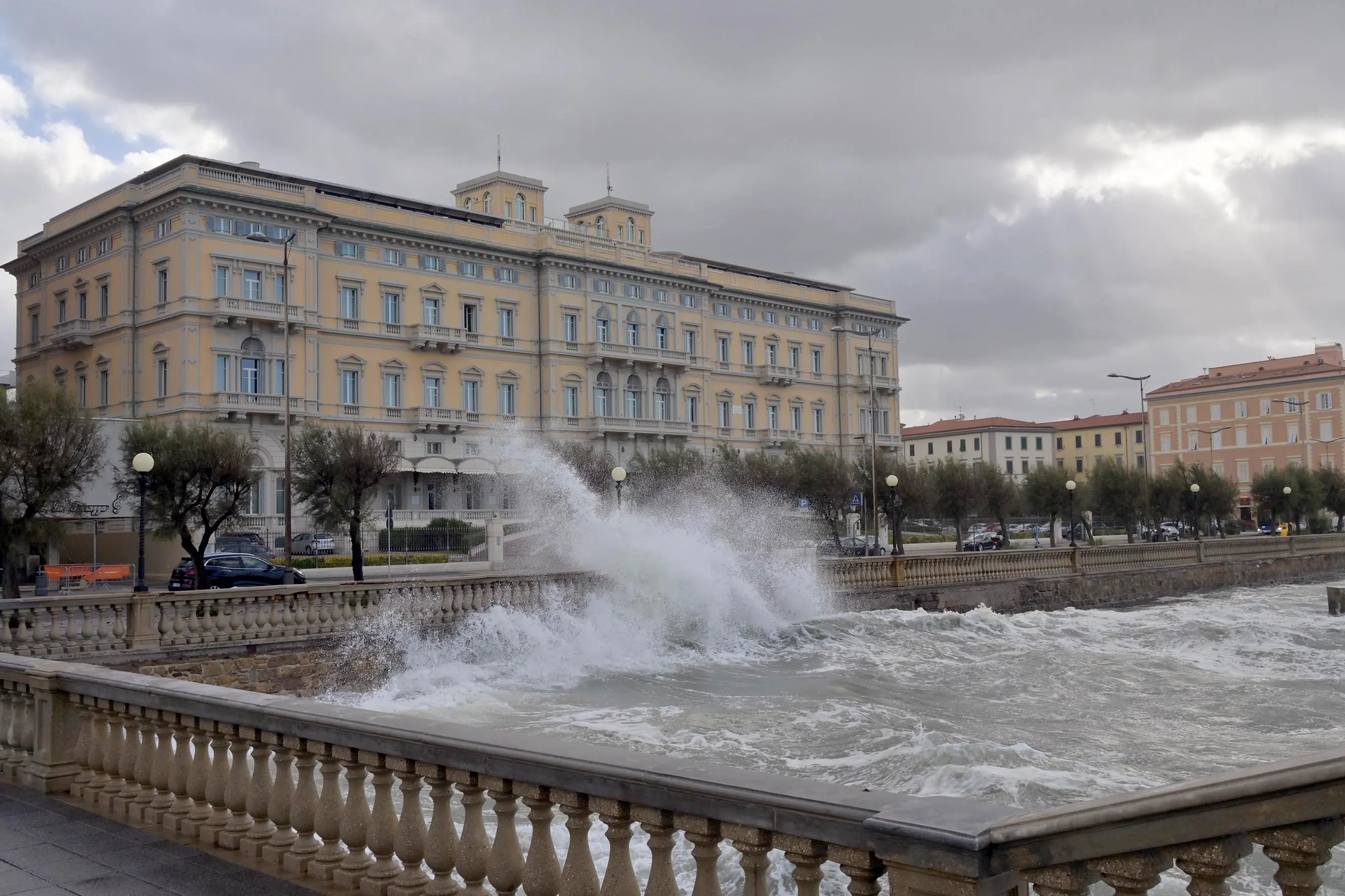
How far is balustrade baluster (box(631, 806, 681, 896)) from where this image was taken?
3410 mm

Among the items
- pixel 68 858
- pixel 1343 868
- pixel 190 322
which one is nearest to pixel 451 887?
pixel 68 858

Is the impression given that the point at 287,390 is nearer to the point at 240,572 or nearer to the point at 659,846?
the point at 240,572

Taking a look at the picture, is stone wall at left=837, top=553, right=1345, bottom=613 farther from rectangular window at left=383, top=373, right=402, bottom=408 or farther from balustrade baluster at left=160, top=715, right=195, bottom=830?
rectangular window at left=383, top=373, right=402, bottom=408

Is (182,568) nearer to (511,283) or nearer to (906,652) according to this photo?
(906,652)

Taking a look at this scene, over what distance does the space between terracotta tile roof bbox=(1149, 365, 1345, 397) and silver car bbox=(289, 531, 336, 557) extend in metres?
76.0

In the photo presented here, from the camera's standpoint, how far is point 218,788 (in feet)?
17.0

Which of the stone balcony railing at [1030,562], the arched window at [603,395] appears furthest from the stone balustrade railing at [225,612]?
the arched window at [603,395]

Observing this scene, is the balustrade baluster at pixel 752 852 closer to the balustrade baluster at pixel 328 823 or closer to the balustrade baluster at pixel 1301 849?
the balustrade baluster at pixel 1301 849

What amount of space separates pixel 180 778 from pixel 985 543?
199 feet

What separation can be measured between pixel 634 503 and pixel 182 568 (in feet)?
55.4

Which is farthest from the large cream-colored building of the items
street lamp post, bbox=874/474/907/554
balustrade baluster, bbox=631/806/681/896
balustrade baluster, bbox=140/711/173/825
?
balustrade baluster, bbox=631/806/681/896

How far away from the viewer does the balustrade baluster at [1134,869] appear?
2576 millimetres

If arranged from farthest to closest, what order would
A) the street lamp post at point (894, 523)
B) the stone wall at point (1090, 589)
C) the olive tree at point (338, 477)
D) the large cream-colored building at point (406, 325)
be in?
the large cream-colored building at point (406, 325)
the street lamp post at point (894, 523)
the olive tree at point (338, 477)
the stone wall at point (1090, 589)

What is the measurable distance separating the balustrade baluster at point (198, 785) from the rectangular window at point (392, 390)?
161 feet
